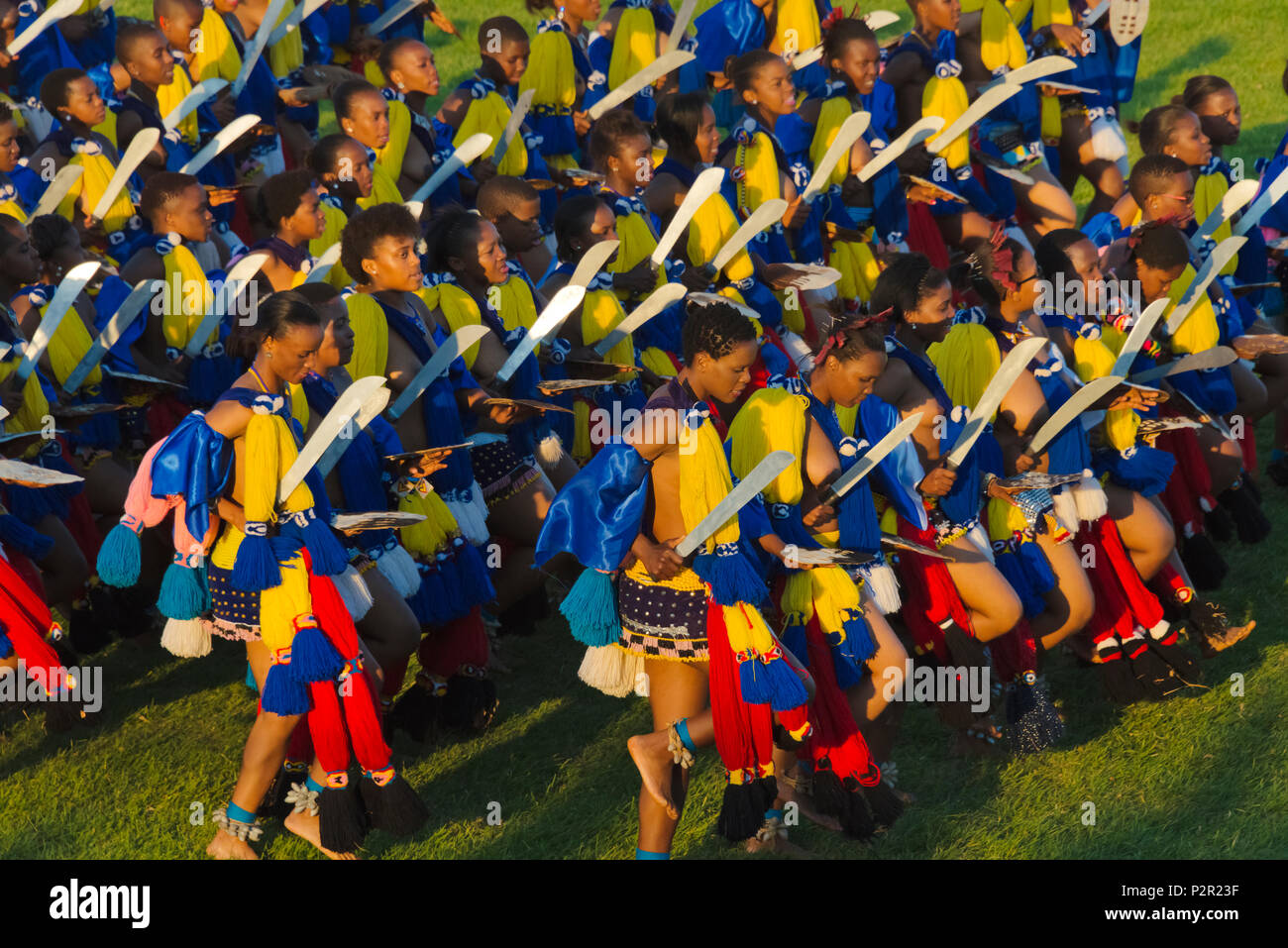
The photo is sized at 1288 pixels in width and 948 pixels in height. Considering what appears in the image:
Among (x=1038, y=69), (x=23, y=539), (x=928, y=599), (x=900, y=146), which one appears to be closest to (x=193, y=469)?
(x=23, y=539)

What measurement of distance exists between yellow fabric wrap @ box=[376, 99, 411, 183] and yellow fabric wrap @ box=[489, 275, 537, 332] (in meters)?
1.89

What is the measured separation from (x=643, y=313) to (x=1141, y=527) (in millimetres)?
2061

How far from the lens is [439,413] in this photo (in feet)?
19.7

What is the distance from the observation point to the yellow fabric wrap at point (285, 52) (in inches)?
391

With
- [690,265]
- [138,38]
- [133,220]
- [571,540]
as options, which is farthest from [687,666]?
[138,38]

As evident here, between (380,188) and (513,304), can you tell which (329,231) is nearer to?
(380,188)

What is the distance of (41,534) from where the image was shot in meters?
6.05

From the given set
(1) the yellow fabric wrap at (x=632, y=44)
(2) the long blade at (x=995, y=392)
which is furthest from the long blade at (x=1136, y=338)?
(1) the yellow fabric wrap at (x=632, y=44)

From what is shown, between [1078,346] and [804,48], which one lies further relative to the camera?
[804,48]

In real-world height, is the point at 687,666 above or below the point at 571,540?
below

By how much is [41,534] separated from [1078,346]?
3.90 metres

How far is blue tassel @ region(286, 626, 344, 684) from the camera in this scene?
4.99m

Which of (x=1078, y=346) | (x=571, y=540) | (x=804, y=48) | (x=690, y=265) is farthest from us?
(x=804, y=48)
